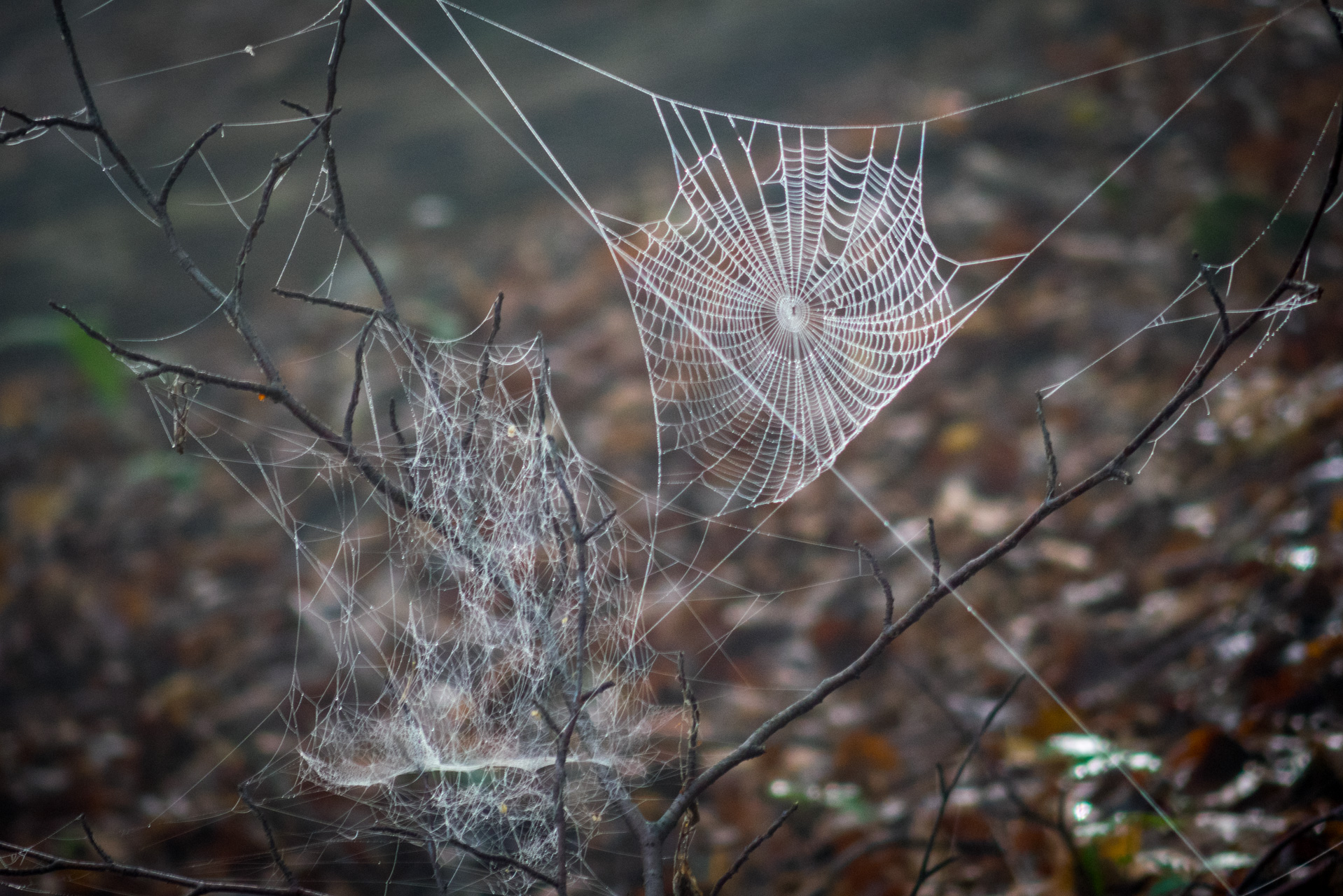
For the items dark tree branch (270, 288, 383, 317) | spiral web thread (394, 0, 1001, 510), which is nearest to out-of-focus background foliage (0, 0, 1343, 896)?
spiral web thread (394, 0, 1001, 510)

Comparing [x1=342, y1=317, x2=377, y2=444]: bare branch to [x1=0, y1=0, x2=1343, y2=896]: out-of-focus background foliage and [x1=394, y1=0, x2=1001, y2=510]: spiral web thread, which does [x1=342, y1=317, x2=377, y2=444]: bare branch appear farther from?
[x1=0, y1=0, x2=1343, y2=896]: out-of-focus background foliage

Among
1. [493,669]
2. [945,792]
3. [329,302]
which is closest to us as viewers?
[329,302]

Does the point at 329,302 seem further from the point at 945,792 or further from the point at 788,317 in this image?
the point at 788,317

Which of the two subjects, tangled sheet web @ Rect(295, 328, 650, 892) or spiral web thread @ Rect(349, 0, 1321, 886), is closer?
tangled sheet web @ Rect(295, 328, 650, 892)

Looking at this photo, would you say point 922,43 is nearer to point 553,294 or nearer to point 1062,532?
point 553,294

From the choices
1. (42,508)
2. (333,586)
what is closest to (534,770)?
(333,586)

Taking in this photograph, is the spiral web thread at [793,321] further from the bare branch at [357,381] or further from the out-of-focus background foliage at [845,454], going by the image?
the bare branch at [357,381]

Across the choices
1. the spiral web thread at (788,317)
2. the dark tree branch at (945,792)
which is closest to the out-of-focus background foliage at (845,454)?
the dark tree branch at (945,792)

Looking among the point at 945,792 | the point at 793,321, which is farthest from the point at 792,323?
the point at 945,792
